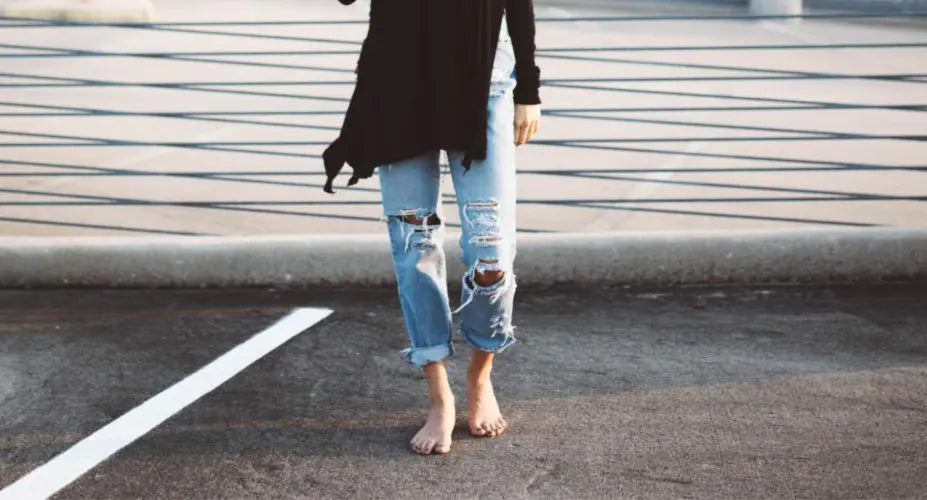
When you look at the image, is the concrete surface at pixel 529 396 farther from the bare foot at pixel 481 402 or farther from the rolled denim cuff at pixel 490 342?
the rolled denim cuff at pixel 490 342

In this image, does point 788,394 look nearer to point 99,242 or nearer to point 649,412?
point 649,412

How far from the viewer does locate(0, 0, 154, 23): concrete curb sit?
16766 millimetres

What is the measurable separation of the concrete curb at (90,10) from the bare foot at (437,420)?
13.8 meters

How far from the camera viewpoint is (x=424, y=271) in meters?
3.65

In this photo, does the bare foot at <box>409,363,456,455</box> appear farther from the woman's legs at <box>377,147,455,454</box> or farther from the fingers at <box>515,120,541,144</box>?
the fingers at <box>515,120,541,144</box>

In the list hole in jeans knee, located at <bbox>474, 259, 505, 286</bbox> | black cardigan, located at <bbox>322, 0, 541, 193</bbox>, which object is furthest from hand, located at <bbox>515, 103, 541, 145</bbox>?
hole in jeans knee, located at <bbox>474, 259, 505, 286</bbox>

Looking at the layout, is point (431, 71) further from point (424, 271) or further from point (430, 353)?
point (430, 353)

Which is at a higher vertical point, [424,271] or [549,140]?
[424,271]

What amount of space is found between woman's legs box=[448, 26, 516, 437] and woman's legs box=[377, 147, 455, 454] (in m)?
0.07

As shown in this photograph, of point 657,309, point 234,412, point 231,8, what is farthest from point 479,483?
point 231,8

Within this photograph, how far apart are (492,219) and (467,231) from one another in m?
0.08

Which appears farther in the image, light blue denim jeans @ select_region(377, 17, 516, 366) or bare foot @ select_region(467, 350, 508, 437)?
bare foot @ select_region(467, 350, 508, 437)

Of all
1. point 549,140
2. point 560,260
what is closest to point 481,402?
point 560,260

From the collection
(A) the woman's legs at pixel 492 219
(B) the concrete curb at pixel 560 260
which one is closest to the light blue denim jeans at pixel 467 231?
(A) the woman's legs at pixel 492 219
